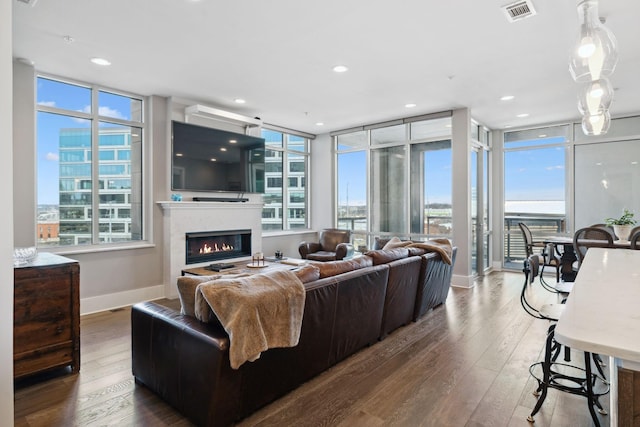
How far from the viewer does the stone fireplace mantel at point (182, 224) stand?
16.2 feet

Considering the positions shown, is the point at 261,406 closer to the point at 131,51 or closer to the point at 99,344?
the point at 99,344

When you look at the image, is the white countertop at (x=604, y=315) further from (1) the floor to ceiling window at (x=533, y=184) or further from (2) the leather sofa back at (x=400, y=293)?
(1) the floor to ceiling window at (x=533, y=184)

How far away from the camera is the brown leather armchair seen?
6.20 meters

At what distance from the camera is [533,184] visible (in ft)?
22.8

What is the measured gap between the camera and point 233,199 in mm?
5867

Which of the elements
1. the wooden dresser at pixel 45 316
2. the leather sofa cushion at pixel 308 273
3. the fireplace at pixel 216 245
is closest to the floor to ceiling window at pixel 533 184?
the fireplace at pixel 216 245

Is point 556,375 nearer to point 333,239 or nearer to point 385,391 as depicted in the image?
point 385,391

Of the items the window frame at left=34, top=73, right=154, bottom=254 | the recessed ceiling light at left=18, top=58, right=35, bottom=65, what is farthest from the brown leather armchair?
the recessed ceiling light at left=18, top=58, right=35, bottom=65

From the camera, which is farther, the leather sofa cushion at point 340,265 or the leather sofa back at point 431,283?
the leather sofa back at point 431,283

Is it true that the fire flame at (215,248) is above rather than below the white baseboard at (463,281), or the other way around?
above

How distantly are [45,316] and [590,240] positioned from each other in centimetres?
565

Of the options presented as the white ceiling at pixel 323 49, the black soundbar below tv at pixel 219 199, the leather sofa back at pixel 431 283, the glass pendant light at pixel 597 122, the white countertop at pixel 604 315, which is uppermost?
the white ceiling at pixel 323 49

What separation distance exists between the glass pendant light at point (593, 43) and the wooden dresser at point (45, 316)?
3.79 meters

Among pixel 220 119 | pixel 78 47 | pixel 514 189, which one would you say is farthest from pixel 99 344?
pixel 514 189
